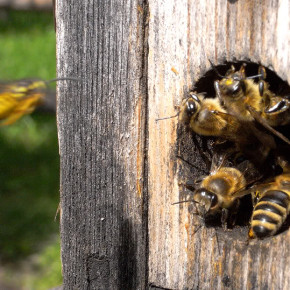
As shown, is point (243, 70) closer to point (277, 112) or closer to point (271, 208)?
Answer: point (277, 112)

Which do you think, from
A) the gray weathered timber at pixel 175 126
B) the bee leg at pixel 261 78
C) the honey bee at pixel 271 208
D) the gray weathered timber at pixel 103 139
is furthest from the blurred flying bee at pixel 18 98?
the honey bee at pixel 271 208

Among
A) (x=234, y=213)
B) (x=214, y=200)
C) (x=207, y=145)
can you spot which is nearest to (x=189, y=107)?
(x=207, y=145)

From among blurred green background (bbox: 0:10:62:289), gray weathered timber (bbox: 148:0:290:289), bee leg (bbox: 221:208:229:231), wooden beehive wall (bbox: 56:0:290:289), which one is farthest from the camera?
blurred green background (bbox: 0:10:62:289)

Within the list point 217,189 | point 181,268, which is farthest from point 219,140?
point 181,268

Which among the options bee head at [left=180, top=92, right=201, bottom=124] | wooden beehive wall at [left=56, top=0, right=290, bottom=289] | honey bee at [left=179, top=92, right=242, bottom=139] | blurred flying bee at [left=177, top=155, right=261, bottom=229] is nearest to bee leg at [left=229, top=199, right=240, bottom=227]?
blurred flying bee at [left=177, top=155, right=261, bottom=229]

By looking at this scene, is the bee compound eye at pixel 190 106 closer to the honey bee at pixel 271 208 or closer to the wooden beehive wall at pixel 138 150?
the wooden beehive wall at pixel 138 150

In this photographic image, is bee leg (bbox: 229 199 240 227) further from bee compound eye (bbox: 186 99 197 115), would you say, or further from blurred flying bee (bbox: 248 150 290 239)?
bee compound eye (bbox: 186 99 197 115)
